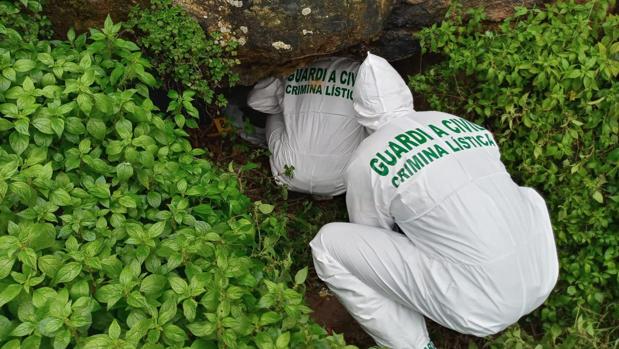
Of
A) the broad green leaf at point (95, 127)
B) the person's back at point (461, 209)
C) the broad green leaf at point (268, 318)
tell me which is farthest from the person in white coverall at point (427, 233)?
the broad green leaf at point (95, 127)

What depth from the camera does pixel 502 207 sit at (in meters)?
2.49

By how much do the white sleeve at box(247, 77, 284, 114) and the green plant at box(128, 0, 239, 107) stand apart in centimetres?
49

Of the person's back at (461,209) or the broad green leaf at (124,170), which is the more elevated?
the broad green leaf at (124,170)

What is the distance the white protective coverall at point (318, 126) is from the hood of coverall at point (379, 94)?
0.58 m

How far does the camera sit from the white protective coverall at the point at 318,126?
11.1 ft

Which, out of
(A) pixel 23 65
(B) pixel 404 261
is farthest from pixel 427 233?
(A) pixel 23 65

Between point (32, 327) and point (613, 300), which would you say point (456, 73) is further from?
point (32, 327)

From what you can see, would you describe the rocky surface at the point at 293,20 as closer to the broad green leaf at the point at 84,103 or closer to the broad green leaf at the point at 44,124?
the broad green leaf at the point at 84,103

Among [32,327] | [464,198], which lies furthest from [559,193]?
[32,327]

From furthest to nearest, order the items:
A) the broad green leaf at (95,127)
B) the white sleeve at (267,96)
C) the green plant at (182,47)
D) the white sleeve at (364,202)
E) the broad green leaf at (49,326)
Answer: the white sleeve at (267,96) < the green plant at (182,47) < the white sleeve at (364,202) < the broad green leaf at (95,127) < the broad green leaf at (49,326)

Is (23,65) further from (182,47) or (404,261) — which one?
(404,261)

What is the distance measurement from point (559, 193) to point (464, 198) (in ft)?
2.60

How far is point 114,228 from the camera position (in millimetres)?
2141

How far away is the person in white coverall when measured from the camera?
2.47 metres
